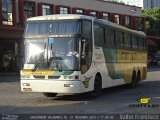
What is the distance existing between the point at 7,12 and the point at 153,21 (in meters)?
41.0

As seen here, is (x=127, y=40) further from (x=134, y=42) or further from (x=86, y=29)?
(x=86, y=29)

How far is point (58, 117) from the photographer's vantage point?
904 centimetres

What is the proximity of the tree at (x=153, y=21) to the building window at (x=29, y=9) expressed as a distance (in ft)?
112

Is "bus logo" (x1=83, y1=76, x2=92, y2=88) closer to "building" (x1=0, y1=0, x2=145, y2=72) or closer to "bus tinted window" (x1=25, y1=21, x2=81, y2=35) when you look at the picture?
"bus tinted window" (x1=25, y1=21, x2=81, y2=35)

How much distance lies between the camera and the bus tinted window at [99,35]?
1819 cm

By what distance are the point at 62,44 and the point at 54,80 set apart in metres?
1.36

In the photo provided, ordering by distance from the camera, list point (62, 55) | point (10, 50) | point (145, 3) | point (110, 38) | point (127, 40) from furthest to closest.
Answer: point (145, 3) → point (10, 50) → point (127, 40) → point (110, 38) → point (62, 55)

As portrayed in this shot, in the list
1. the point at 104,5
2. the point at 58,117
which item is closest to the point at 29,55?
the point at 58,117

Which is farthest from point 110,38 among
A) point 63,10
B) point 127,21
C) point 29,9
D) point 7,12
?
point 127,21

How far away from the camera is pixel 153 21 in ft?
256

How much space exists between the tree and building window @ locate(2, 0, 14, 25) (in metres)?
37.5

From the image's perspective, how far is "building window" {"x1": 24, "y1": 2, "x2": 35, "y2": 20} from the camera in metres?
44.5

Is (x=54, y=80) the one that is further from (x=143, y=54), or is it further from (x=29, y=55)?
(x=143, y=54)

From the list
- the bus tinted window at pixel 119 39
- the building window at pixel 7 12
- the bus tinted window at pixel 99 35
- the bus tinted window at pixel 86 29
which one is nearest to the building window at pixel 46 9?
the building window at pixel 7 12
